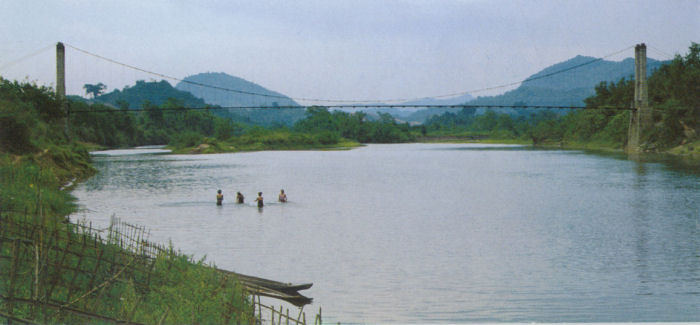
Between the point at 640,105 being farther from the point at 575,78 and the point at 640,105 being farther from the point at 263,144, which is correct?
the point at 263,144

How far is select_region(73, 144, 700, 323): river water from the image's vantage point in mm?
9766

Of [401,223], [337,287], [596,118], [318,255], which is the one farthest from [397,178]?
[596,118]

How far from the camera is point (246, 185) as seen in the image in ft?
103

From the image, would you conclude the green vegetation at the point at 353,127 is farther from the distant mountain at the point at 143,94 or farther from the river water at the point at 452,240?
the river water at the point at 452,240

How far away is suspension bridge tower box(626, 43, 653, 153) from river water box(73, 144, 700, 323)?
2433cm

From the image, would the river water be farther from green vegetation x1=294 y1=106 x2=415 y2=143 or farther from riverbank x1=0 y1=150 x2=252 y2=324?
green vegetation x1=294 y1=106 x2=415 y2=143

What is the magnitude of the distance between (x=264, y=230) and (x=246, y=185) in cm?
1429

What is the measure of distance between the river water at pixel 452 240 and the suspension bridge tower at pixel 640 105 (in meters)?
24.3

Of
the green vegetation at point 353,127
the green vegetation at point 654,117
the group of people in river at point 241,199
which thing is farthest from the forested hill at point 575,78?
the group of people in river at point 241,199

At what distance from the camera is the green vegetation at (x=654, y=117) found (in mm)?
46312

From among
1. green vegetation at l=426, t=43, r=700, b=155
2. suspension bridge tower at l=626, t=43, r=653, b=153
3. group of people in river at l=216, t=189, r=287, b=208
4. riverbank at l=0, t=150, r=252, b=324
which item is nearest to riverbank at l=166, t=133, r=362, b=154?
green vegetation at l=426, t=43, r=700, b=155

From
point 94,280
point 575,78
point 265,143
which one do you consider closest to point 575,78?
point 575,78

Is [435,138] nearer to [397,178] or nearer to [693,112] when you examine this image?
[693,112]

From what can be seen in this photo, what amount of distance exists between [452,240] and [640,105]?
46.2 meters
